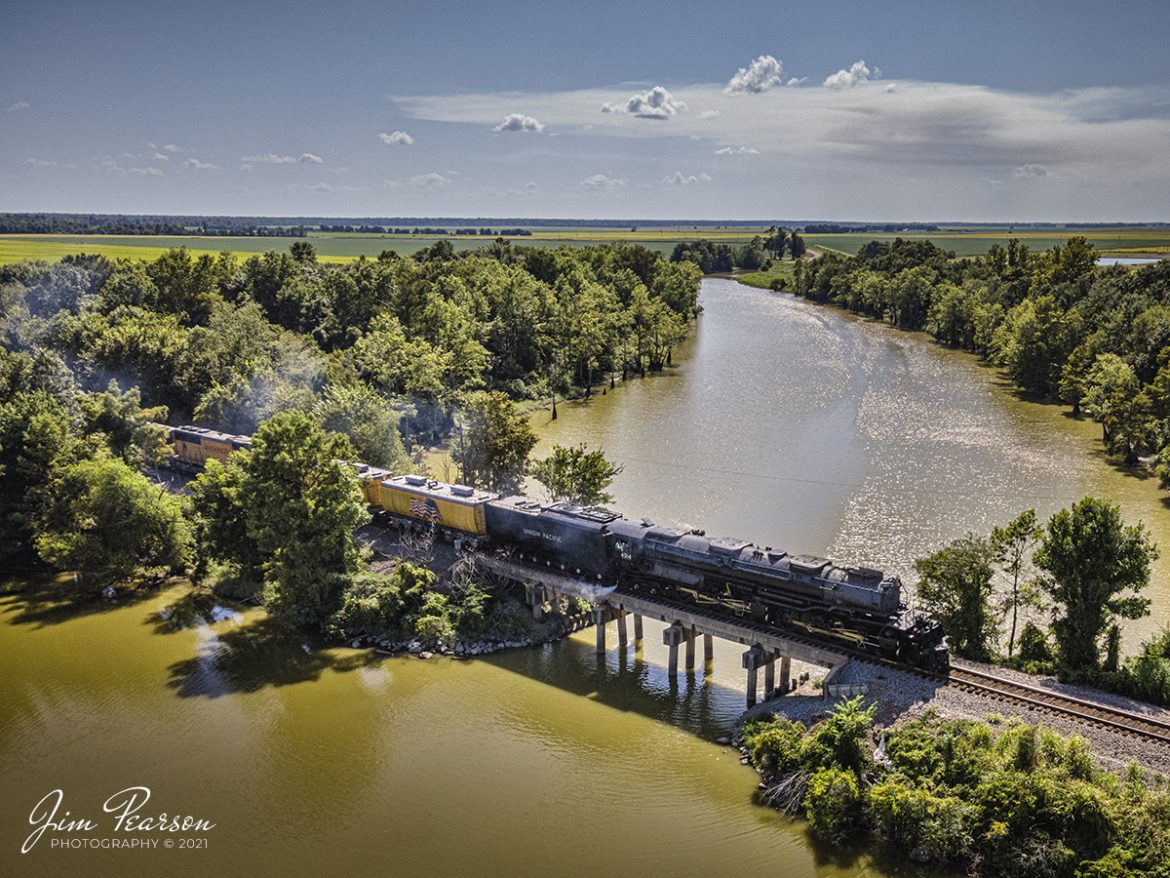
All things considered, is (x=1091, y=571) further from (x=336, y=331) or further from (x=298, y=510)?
(x=336, y=331)

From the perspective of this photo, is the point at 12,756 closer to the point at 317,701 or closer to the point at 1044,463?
the point at 317,701

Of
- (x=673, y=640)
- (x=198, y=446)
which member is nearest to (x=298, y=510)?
(x=673, y=640)

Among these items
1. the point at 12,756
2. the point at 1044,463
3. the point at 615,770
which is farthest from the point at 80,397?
the point at 1044,463

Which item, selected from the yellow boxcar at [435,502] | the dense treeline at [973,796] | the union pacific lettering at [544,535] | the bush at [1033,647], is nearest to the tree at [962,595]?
the bush at [1033,647]

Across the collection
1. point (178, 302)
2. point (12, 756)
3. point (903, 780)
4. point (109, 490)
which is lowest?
point (12, 756)

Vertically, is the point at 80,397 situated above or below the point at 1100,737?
above

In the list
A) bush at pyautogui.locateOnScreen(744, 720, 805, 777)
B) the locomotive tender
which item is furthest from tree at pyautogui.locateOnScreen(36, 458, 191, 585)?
bush at pyautogui.locateOnScreen(744, 720, 805, 777)

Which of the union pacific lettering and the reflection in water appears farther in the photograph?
the reflection in water

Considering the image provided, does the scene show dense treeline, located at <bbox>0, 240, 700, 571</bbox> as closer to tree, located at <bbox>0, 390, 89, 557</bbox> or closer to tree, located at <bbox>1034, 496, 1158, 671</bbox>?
tree, located at <bbox>0, 390, 89, 557</bbox>
